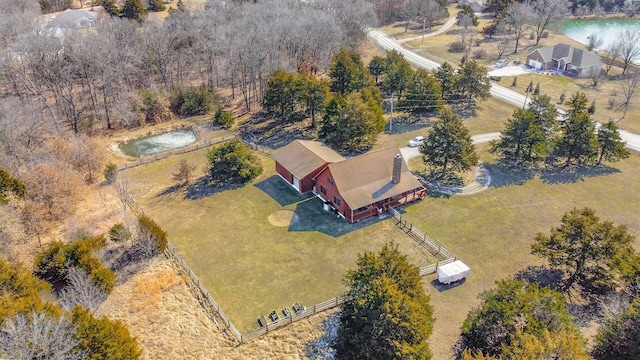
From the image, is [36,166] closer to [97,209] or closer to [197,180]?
[97,209]

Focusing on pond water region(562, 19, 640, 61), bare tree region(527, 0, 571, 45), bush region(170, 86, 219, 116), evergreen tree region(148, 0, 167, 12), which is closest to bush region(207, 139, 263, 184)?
bush region(170, 86, 219, 116)

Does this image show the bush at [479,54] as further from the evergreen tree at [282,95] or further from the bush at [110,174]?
the bush at [110,174]

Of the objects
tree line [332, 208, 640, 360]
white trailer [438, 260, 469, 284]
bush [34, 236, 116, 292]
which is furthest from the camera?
white trailer [438, 260, 469, 284]

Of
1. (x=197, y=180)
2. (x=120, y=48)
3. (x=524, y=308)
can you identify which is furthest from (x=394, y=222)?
(x=120, y=48)

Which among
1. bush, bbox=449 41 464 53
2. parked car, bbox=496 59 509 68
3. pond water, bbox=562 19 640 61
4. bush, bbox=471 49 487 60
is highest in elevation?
pond water, bbox=562 19 640 61

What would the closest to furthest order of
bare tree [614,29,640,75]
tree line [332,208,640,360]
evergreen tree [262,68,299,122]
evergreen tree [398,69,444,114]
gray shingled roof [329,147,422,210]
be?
tree line [332,208,640,360] < gray shingled roof [329,147,422,210] < evergreen tree [262,68,299,122] < evergreen tree [398,69,444,114] < bare tree [614,29,640,75]

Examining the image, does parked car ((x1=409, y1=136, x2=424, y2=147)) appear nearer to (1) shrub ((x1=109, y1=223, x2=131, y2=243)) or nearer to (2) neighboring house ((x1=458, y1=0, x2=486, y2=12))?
(1) shrub ((x1=109, y1=223, x2=131, y2=243))

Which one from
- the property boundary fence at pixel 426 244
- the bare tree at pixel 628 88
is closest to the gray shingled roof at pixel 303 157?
the property boundary fence at pixel 426 244
